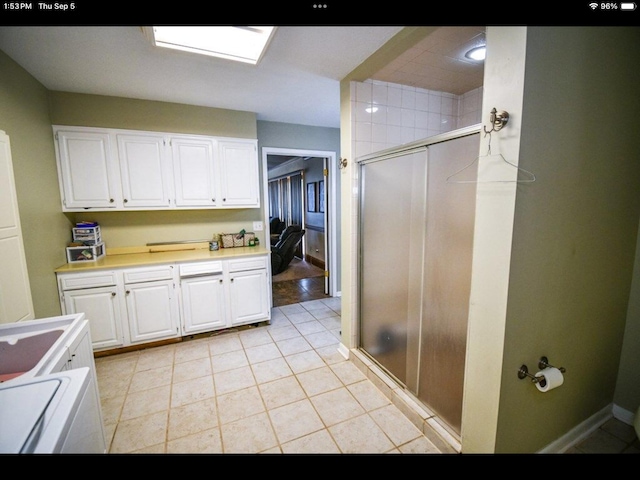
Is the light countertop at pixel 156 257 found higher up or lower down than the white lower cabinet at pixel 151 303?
higher up

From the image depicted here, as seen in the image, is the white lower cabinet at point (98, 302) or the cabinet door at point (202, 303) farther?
the cabinet door at point (202, 303)

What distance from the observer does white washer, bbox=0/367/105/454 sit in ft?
2.30

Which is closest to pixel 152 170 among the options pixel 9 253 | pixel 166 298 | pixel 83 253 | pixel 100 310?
pixel 83 253

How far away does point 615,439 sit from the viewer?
162cm

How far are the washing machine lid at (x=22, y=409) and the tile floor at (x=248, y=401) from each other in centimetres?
96

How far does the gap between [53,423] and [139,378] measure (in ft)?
5.90

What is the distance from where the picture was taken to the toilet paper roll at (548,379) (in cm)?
125

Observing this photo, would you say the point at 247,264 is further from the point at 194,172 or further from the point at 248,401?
the point at 248,401

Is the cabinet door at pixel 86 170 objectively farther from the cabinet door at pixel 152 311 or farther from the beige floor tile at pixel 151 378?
the beige floor tile at pixel 151 378

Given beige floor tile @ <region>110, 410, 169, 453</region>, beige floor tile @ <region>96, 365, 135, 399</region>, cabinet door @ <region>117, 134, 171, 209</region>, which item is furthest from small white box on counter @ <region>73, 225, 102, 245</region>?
beige floor tile @ <region>110, 410, 169, 453</region>

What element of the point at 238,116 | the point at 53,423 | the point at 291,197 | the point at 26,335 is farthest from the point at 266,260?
the point at 291,197

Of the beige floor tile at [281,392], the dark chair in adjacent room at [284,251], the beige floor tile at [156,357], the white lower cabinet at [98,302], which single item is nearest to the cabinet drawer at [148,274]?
the white lower cabinet at [98,302]

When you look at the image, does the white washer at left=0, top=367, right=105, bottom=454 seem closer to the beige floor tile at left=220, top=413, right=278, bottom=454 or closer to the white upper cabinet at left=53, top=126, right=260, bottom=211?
the beige floor tile at left=220, top=413, right=278, bottom=454
